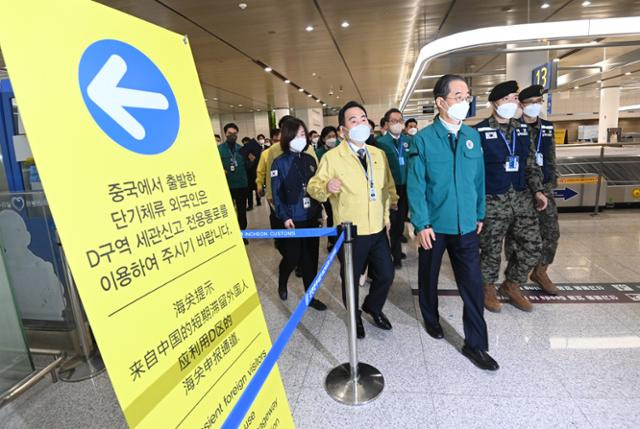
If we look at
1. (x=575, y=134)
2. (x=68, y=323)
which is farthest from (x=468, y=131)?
(x=575, y=134)

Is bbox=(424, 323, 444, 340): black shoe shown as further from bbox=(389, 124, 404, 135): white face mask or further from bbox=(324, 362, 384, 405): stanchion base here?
bbox=(389, 124, 404, 135): white face mask

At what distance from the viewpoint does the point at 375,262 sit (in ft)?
8.70

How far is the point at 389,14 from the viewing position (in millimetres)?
6902

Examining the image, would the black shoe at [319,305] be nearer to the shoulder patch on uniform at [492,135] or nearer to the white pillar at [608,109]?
the shoulder patch on uniform at [492,135]

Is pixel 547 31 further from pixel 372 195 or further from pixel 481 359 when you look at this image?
pixel 481 359

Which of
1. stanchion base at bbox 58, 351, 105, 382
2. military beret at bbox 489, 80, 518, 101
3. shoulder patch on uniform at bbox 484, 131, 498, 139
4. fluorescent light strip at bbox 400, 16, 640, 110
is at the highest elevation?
fluorescent light strip at bbox 400, 16, 640, 110

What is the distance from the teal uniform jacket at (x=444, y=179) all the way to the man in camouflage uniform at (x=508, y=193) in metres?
0.54

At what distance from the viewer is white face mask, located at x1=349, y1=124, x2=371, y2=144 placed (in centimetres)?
241

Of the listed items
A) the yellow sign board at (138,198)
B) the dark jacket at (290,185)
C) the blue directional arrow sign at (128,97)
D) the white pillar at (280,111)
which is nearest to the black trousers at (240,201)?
the dark jacket at (290,185)

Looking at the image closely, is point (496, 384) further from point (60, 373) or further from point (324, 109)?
point (324, 109)

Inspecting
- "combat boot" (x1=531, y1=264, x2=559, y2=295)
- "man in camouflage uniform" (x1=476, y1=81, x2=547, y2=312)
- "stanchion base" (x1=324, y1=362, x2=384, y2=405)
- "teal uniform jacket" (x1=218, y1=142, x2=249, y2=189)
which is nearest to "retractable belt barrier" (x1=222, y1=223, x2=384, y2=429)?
"stanchion base" (x1=324, y1=362, x2=384, y2=405)

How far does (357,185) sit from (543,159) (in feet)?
5.56

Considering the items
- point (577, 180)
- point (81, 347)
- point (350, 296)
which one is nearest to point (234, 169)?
point (81, 347)

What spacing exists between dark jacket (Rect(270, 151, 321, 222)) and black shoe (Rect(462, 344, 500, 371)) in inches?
63.2
